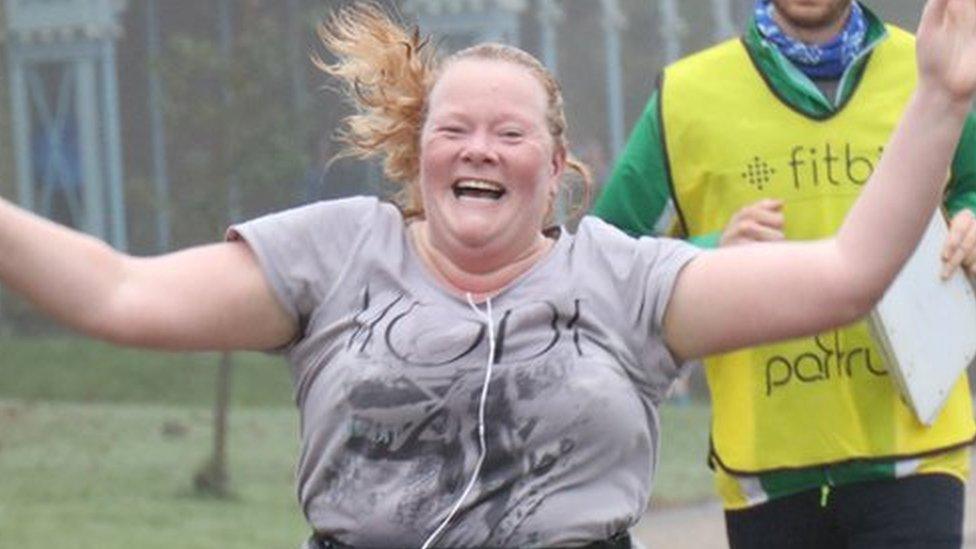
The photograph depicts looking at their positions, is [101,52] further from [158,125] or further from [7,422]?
[7,422]

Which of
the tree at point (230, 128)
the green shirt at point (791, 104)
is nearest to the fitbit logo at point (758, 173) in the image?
the green shirt at point (791, 104)

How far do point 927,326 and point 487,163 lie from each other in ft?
6.28

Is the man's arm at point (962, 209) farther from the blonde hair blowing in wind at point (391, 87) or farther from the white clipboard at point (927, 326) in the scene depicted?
the blonde hair blowing in wind at point (391, 87)

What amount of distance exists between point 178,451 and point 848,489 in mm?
5541

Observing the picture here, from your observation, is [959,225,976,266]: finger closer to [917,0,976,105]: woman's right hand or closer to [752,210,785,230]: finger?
[752,210,785,230]: finger

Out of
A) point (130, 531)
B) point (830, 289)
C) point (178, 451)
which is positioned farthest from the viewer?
point (178, 451)

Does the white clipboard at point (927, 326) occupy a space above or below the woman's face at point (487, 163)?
below

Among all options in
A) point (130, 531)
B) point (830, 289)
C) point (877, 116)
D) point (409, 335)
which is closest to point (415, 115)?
point (409, 335)

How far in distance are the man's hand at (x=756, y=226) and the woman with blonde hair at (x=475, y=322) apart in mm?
1166

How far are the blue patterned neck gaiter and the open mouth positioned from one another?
173 cm

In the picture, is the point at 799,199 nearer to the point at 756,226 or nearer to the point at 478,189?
the point at 756,226

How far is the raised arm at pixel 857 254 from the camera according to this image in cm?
378

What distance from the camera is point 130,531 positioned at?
10273mm

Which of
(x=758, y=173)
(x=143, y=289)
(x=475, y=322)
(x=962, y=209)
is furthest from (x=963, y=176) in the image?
(x=143, y=289)
